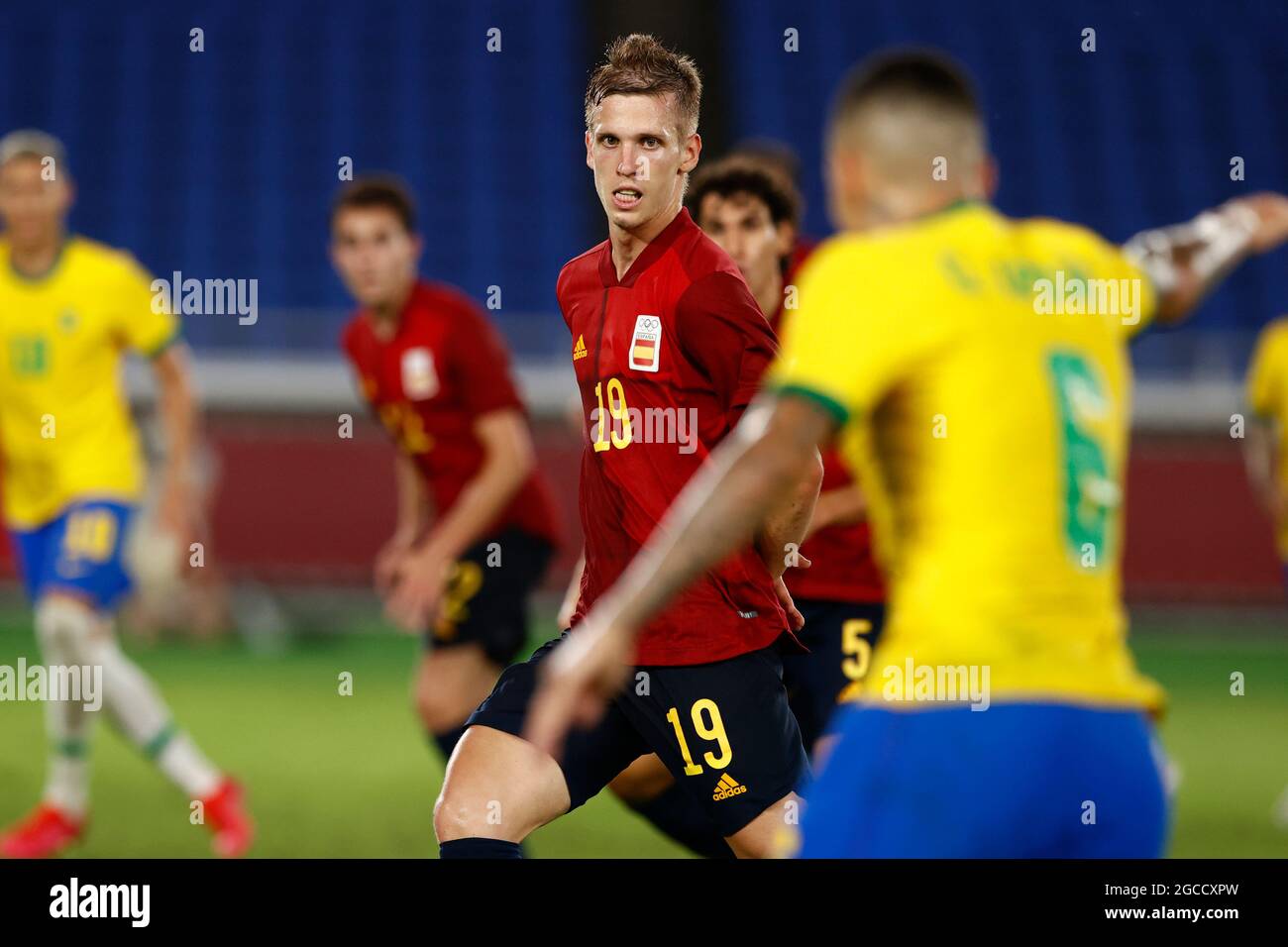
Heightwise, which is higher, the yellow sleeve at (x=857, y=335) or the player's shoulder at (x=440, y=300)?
the player's shoulder at (x=440, y=300)

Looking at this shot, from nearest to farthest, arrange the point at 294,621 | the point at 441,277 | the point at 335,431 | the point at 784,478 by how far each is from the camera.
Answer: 1. the point at 784,478
2. the point at 294,621
3. the point at 335,431
4. the point at 441,277

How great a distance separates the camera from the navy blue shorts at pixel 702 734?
4516 mm

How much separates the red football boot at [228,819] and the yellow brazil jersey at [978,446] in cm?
456

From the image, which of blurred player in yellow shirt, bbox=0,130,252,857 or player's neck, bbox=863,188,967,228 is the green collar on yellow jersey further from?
player's neck, bbox=863,188,967,228

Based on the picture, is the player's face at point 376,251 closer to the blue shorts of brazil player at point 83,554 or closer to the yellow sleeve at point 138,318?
the yellow sleeve at point 138,318

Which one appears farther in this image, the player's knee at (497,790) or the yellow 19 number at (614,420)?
the yellow 19 number at (614,420)

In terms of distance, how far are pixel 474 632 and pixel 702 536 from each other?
439 centimetres

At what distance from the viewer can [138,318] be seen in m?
7.87

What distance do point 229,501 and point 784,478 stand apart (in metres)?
13.3

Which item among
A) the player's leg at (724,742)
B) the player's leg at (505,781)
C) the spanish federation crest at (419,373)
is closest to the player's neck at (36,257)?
the spanish federation crest at (419,373)

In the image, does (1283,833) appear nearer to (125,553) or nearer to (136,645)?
(125,553)

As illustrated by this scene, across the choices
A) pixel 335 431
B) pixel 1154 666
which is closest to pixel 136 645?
pixel 335 431

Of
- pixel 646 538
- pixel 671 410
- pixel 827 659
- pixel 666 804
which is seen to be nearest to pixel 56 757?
pixel 666 804

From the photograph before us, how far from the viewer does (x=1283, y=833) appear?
7867 millimetres
